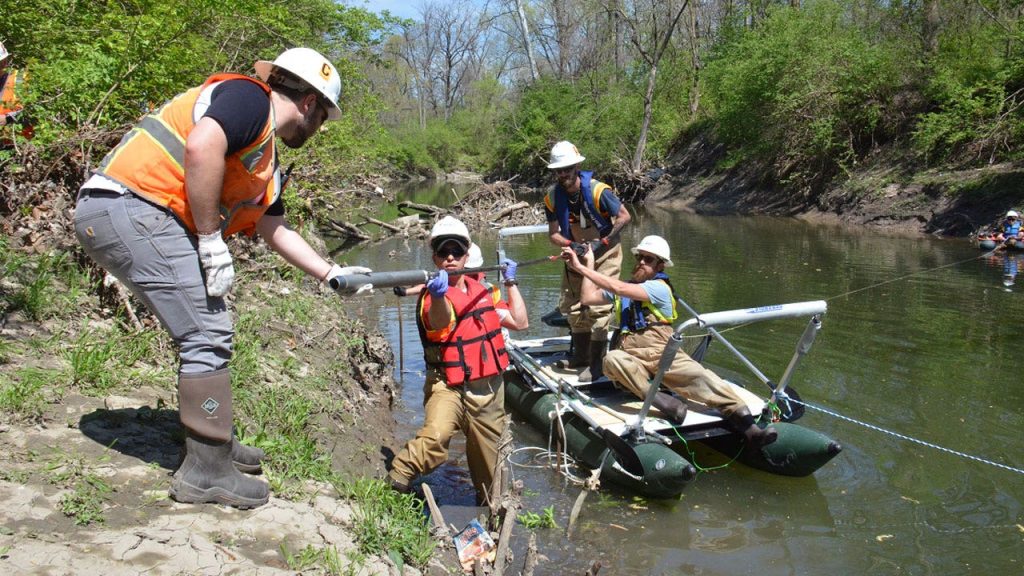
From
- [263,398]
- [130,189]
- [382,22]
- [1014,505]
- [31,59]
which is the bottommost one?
[1014,505]

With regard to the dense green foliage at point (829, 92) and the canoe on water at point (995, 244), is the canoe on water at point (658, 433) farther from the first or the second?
the dense green foliage at point (829, 92)

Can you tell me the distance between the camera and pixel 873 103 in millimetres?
24500

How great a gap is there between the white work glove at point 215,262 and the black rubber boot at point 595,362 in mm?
4457

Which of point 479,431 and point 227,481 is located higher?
point 227,481

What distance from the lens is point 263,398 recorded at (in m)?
5.12

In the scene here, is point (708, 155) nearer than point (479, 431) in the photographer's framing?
No

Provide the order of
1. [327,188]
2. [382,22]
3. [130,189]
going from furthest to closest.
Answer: [382,22], [327,188], [130,189]

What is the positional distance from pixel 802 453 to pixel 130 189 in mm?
4952

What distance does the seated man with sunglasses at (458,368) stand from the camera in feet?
16.9

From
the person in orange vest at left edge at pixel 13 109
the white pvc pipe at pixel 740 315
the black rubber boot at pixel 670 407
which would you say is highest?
the person in orange vest at left edge at pixel 13 109

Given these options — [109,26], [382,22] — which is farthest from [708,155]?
[109,26]

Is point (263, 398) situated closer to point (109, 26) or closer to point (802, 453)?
point (802, 453)

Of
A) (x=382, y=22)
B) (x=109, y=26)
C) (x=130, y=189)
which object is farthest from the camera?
(x=382, y=22)

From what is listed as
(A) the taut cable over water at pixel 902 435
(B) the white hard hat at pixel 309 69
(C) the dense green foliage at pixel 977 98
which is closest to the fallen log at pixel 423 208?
(A) the taut cable over water at pixel 902 435
